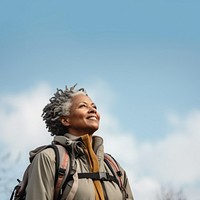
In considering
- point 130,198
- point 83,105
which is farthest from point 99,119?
point 130,198

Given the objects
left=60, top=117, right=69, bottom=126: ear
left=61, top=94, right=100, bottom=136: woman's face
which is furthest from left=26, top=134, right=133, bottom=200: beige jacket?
left=60, top=117, right=69, bottom=126: ear

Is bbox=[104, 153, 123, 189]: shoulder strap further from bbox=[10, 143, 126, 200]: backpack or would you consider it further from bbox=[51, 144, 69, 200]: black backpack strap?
bbox=[51, 144, 69, 200]: black backpack strap

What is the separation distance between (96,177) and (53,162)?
0.46 m

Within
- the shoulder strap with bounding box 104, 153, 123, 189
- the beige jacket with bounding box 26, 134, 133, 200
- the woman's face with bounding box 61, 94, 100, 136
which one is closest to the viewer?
the beige jacket with bounding box 26, 134, 133, 200

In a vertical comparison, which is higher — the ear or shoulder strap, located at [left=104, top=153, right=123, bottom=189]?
the ear

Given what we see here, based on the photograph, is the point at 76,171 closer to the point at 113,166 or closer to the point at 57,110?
the point at 113,166

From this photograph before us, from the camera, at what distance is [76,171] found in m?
4.77

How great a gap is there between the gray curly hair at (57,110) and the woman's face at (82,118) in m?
0.07

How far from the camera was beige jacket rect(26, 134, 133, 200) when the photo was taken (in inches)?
184

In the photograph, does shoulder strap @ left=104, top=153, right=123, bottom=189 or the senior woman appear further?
shoulder strap @ left=104, top=153, right=123, bottom=189

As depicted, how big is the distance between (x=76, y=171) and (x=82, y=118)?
2.66 ft

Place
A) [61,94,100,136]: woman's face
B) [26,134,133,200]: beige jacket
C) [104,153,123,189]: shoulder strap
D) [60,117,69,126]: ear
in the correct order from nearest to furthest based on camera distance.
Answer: [26,134,133,200]: beige jacket → [104,153,123,189]: shoulder strap → [61,94,100,136]: woman's face → [60,117,69,126]: ear

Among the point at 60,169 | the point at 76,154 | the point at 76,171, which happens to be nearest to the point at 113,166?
the point at 76,154

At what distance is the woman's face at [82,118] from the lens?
534 centimetres
